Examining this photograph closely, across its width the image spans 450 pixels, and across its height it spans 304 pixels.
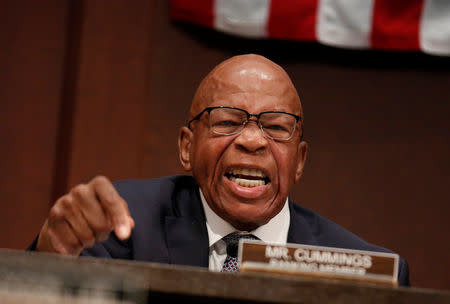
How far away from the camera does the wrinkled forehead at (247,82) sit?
160 centimetres

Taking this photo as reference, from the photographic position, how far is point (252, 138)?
1529mm

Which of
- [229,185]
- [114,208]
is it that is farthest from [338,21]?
[114,208]

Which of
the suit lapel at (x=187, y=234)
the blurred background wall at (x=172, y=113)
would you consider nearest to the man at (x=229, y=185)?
the suit lapel at (x=187, y=234)

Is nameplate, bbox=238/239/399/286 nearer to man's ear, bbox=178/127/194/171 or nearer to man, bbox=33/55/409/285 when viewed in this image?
man, bbox=33/55/409/285

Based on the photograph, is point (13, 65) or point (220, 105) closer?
point (220, 105)

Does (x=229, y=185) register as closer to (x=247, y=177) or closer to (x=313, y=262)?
(x=247, y=177)

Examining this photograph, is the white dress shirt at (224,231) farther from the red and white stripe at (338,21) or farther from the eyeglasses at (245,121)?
the red and white stripe at (338,21)

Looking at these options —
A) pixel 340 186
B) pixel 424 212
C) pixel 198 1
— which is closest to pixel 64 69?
pixel 198 1

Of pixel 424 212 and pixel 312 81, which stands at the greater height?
pixel 312 81

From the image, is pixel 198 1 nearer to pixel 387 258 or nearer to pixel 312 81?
pixel 312 81

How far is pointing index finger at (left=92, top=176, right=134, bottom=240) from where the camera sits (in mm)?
1006

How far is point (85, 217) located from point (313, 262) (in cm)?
45

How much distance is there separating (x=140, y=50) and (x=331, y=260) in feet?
5.39

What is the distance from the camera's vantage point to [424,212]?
90.3 inches
